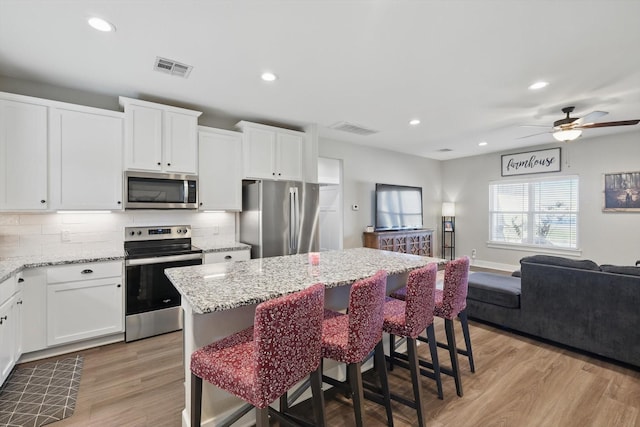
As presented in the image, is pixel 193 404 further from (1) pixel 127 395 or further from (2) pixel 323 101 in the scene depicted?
(2) pixel 323 101

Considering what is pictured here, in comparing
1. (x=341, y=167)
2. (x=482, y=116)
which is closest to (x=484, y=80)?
(x=482, y=116)

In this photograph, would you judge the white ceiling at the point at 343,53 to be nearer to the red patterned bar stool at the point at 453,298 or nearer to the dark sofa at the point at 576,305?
the red patterned bar stool at the point at 453,298

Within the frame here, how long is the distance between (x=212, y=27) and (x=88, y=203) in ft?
7.18

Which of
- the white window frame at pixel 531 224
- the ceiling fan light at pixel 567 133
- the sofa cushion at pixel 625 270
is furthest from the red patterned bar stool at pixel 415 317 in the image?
the white window frame at pixel 531 224

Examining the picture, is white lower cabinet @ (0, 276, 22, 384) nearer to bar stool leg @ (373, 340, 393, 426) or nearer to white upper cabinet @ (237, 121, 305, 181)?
white upper cabinet @ (237, 121, 305, 181)

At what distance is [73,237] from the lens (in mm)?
3203

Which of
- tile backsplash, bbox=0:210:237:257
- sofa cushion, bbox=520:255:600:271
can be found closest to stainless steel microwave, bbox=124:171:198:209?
tile backsplash, bbox=0:210:237:257

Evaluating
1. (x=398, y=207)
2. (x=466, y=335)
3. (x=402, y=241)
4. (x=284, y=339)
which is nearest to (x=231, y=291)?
(x=284, y=339)

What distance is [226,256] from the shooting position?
3.62 meters

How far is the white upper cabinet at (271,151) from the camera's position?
13.1 feet

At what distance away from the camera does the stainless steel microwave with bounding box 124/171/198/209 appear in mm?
3225

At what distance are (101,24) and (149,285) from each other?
2358mm

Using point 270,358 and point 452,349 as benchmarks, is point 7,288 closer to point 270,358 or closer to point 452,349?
point 270,358

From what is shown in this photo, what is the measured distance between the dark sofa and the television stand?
2.38 m
